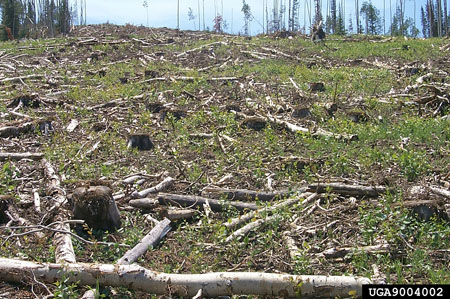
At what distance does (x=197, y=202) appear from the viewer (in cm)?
618

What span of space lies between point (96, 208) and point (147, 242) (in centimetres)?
86

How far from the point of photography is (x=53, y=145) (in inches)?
347

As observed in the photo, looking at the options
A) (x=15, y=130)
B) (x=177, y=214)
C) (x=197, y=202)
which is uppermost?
(x=15, y=130)

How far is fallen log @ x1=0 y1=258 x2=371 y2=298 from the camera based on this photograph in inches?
156

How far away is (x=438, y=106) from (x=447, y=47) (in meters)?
11.9

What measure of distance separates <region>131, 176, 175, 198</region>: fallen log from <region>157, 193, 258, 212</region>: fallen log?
26 cm

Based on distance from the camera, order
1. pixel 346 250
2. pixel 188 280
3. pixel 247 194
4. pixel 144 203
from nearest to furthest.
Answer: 1. pixel 188 280
2. pixel 346 250
3. pixel 144 203
4. pixel 247 194

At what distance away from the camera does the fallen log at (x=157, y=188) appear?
252 inches

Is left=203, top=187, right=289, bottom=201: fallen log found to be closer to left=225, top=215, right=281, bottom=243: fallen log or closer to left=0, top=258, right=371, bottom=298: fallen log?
left=225, top=215, right=281, bottom=243: fallen log

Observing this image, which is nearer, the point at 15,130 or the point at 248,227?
the point at 248,227

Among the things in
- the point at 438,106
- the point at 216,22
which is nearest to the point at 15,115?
the point at 438,106

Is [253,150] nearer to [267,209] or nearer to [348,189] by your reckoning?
[348,189]

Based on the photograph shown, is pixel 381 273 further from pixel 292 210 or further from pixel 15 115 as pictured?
pixel 15 115

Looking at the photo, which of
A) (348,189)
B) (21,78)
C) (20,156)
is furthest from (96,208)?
(21,78)
